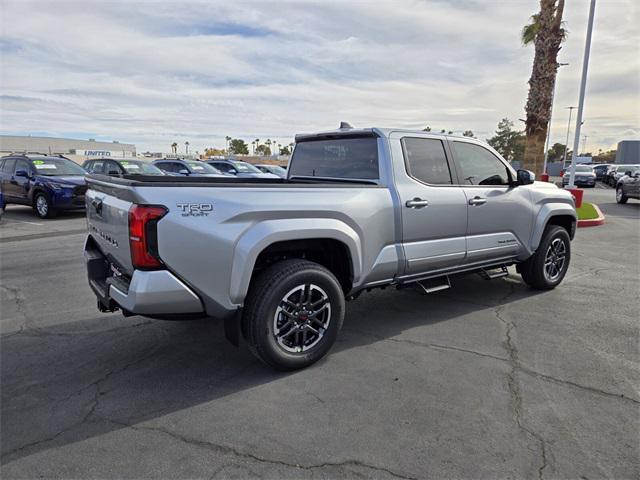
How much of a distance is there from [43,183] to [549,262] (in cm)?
1217

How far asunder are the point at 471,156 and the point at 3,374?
479 cm

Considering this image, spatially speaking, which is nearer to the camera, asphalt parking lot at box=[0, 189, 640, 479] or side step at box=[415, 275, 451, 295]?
asphalt parking lot at box=[0, 189, 640, 479]

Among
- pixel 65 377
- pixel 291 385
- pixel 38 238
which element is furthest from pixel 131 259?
pixel 38 238

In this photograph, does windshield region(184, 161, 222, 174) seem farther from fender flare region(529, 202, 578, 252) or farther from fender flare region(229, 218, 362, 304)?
fender flare region(229, 218, 362, 304)

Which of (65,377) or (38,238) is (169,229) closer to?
(65,377)

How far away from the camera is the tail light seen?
2850 millimetres

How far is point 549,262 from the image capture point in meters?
5.75

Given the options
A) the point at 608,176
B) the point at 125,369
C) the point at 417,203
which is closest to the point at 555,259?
the point at 417,203

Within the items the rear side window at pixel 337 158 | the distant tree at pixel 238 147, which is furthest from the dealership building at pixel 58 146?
the rear side window at pixel 337 158

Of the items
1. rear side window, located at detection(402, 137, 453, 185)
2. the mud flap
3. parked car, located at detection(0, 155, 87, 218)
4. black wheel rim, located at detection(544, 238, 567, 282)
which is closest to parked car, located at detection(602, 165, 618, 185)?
black wheel rim, located at detection(544, 238, 567, 282)

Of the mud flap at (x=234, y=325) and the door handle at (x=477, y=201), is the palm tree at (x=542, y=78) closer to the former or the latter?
the door handle at (x=477, y=201)

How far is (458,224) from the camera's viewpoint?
4559 millimetres

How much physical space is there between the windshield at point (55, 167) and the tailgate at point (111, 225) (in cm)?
1029

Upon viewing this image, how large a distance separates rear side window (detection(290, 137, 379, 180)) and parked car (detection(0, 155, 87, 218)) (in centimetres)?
910
